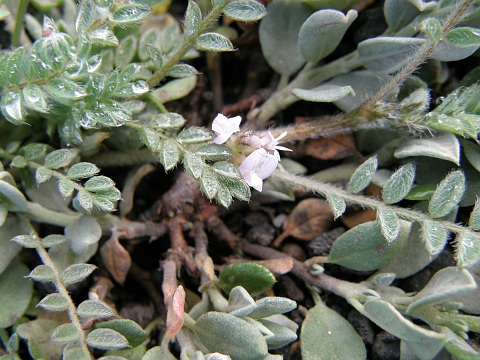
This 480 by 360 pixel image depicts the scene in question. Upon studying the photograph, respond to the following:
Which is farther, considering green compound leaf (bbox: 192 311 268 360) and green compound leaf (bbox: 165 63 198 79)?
green compound leaf (bbox: 165 63 198 79)

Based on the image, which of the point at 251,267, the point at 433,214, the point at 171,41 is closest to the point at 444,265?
the point at 433,214

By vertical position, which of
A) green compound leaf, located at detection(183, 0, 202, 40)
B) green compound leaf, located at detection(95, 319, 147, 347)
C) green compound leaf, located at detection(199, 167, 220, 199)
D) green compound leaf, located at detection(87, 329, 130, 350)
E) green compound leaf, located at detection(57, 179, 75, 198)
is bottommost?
green compound leaf, located at detection(95, 319, 147, 347)

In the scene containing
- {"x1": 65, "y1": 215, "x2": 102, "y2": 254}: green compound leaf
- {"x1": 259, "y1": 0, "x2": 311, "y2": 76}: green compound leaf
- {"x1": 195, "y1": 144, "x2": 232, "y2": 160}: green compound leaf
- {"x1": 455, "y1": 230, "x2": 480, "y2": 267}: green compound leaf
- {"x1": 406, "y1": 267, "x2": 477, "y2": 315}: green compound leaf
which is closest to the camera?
{"x1": 406, "y1": 267, "x2": 477, "y2": 315}: green compound leaf

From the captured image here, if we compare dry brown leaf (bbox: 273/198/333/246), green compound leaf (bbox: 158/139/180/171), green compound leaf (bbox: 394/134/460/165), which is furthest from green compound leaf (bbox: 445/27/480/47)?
green compound leaf (bbox: 158/139/180/171)

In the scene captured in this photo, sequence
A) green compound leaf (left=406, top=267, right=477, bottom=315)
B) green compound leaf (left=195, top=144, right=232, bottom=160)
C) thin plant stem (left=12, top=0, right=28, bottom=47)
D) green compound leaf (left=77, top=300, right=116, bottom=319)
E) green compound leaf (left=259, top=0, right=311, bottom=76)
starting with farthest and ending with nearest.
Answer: green compound leaf (left=259, top=0, right=311, bottom=76) → thin plant stem (left=12, top=0, right=28, bottom=47) → green compound leaf (left=195, top=144, right=232, bottom=160) → green compound leaf (left=77, top=300, right=116, bottom=319) → green compound leaf (left=406, top=267, right=477, bottom=315)

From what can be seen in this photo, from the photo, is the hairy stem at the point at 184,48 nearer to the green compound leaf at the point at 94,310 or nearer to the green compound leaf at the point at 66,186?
the green compound leaf at the point at 66,186

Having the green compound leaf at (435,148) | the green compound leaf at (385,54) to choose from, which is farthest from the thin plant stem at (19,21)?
the green compound leaf at (435,148)

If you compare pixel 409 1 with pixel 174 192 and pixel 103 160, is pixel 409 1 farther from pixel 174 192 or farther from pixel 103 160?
pixel 103 160

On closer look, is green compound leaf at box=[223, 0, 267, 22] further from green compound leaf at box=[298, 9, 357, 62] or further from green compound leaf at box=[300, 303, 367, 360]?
green compound leaf at box=[300, 303, 367, 360]
